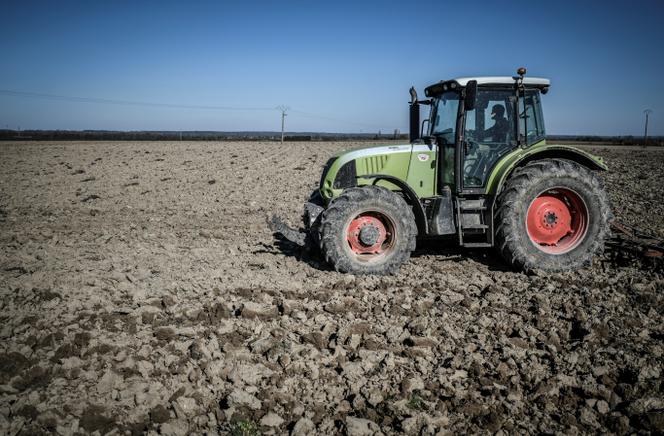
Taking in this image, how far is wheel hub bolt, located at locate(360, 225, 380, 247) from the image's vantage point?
582cm

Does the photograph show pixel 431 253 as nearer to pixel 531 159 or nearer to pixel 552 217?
pixel 552 217

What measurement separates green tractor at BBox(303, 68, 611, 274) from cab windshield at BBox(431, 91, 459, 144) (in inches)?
0.6

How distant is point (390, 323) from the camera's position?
15.2 ft

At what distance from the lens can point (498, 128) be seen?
20.4ft

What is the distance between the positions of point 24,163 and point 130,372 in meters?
19.3

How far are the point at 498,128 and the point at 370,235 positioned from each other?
2408 millimetres

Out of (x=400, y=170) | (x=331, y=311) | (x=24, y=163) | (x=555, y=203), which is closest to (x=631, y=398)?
(x=331, y=311)

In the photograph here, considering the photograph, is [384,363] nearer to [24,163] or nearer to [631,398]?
[631,398]

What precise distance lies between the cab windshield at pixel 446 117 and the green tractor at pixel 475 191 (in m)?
0.01

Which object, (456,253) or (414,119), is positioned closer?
(414,119)

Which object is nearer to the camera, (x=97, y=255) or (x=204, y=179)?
(x=97, y=255)

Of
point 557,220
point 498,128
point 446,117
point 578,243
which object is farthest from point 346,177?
point 578,243

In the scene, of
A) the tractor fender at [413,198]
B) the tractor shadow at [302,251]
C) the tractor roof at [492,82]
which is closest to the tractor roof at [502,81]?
the tractor roof at [492,82]

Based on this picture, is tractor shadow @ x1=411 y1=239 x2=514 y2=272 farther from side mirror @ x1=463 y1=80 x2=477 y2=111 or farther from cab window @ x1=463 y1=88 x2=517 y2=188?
side mirror @ x1=463 y1=80 x2=477 y2=111
